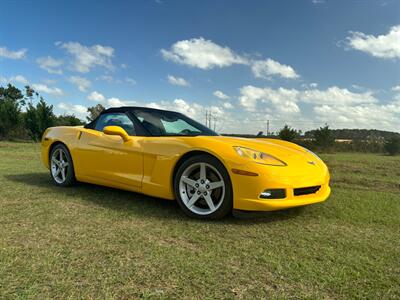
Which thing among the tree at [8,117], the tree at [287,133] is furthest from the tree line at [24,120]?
the tree at [287,133]

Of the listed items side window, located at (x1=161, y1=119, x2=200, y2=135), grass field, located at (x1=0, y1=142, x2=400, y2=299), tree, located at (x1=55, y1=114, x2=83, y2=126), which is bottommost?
grass field, located at (x1=0, y1=142, x2=400, y2=299)

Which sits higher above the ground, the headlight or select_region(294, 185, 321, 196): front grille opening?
the headlight

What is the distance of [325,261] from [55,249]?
190 cm

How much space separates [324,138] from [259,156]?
2132 centimetres

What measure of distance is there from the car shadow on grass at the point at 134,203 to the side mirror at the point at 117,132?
762 millimetres

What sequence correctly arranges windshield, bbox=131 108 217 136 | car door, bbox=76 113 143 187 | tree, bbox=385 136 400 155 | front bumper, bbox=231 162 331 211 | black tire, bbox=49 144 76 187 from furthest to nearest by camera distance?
tree, bbox=385 136 400 155 → black tire, bbox=49 144 76 187 → windshield, bbox=131 108 217 136 → car door, bbox=76 113 143 187 → front bumper, bbox=231 162 331 211

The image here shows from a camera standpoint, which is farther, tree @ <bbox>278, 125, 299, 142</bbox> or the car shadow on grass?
tree @ <bbox>278, 125, 299, 142</bbox>

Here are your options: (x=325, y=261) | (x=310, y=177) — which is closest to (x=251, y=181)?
(x=310, y=177)

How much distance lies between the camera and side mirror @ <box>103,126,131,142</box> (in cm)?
384

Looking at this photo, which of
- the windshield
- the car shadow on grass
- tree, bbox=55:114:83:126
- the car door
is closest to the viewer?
the car shadow on grass

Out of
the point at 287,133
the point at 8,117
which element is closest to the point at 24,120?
the point at 8,117

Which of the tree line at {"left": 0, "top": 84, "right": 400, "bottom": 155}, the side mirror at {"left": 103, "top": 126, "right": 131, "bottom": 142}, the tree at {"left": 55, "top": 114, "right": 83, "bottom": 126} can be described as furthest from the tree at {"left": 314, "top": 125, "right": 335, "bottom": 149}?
the side mirror at {"left": 103, "top": 126, "right": 131, "bottom": 142}

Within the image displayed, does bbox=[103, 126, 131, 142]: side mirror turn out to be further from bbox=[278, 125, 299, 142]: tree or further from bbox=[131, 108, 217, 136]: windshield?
bbox=[278, 125, 299, 142]: tree

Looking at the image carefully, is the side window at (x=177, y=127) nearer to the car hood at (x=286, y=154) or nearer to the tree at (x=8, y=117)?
the car hood at (x=286, y=154)
